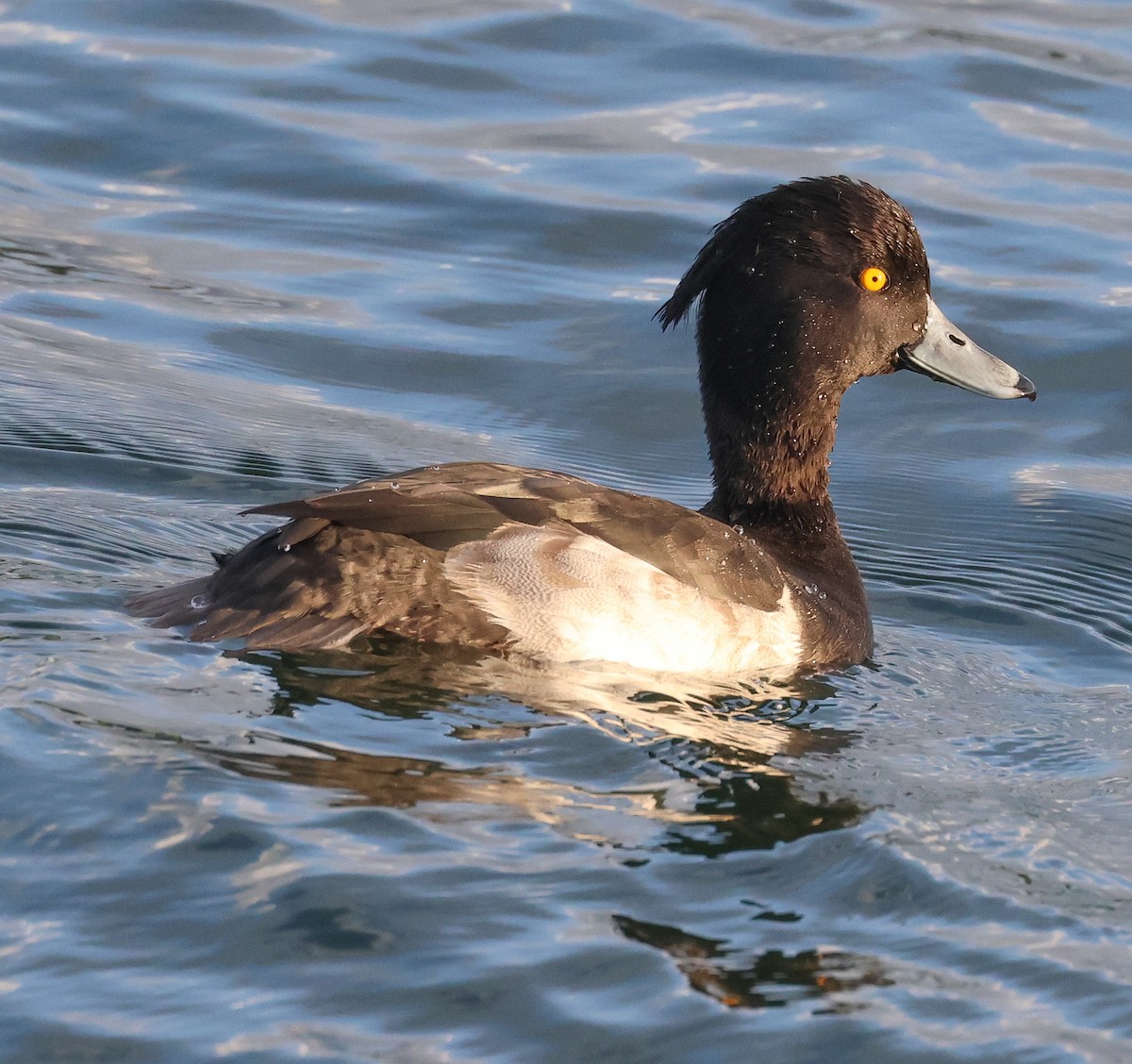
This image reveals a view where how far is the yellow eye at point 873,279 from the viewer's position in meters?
5.89

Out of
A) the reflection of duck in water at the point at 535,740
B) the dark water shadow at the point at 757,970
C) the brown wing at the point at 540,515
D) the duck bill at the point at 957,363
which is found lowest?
the dark water shadow at the point at 757,970

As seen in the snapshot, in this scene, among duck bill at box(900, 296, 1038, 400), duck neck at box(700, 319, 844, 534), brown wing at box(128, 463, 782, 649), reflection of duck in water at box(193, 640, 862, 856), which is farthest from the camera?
duck bill at box(900, 296, 1038, 400)

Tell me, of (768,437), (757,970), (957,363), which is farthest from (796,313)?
(757,970)

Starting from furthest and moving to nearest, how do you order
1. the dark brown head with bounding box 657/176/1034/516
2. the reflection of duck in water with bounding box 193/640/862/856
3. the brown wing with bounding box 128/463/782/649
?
the dark brown head with bounding box 657/176/1034/516, the brown wing with bounding box 128/463/782/649, the reflection of duck in water with bounding box 193/640/862/856

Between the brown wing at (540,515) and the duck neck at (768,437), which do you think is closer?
the brown wing at (540,515)

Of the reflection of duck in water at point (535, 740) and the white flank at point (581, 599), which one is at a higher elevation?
the white flank at point (581, 599)

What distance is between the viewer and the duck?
497cm

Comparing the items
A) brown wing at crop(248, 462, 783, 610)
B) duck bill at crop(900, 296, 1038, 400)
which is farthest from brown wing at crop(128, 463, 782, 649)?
duck bill at crop(900, 296, 1038, 400)

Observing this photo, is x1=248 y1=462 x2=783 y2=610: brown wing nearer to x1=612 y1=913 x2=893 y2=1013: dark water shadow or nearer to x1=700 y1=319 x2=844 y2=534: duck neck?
x1=700 y1=319 x2=844 y2=534: duck neck

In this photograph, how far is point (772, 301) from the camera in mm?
5828

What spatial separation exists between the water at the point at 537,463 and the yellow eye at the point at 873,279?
1.17m

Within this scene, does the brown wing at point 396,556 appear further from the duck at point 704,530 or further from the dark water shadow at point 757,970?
the dark water shadow at point 757,970

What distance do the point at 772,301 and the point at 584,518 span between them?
1.17 metres

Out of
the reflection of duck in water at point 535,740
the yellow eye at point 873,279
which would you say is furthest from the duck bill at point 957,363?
the reflection of duck in water at point 535,740
